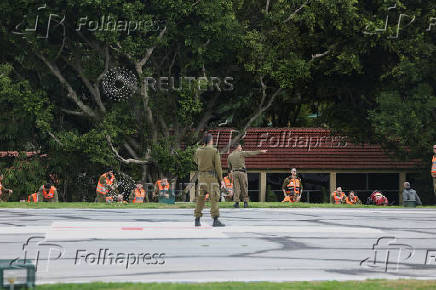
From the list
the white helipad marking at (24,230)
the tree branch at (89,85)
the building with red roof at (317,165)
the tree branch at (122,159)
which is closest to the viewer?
the white helipad marking at (24,230)

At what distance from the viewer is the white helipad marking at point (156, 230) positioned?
14992 mm

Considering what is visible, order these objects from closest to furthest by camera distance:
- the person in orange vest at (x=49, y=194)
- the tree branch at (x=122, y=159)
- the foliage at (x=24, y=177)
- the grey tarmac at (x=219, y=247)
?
the grey tarmac at (x=219, y=247) < the person in orange vest at (x=49, y=194) < the tree branch at (x=122, y=159) < the foliage at (x=24, y=177)

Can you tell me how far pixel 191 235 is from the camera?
1527 cm

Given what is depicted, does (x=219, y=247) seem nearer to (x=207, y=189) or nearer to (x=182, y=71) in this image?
(x=207, y=189)

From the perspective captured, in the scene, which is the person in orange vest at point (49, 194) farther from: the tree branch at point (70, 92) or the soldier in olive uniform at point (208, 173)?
the soldier in olive uniform at point (208, 173)

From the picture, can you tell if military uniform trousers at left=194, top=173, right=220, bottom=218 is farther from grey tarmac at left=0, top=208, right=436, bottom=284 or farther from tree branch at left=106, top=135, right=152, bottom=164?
tree branch at left=106, top=135, right=152, bottom=164

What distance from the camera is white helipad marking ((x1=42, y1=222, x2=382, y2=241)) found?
15.0 meters

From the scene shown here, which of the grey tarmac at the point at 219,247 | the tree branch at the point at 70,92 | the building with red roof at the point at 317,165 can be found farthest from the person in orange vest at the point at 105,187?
the building with red roof at the point at 317,165

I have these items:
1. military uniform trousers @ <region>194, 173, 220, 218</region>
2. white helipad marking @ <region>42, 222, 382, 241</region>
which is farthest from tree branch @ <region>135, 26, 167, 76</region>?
military uniform trousers @ <region>194, 173, 220, 218</region>

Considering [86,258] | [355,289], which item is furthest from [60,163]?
[355,289]

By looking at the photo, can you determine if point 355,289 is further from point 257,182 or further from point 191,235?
point 257,182

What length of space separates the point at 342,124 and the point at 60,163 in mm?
12863

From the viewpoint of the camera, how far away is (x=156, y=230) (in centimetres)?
1620

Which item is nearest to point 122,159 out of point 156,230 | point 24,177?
point 24,177
